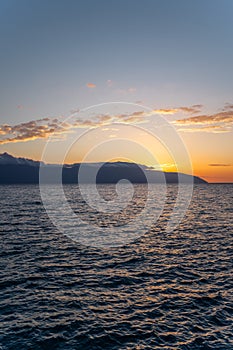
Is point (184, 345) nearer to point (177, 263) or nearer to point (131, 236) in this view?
point (177, 263)

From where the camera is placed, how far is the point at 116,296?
2344 centimetres

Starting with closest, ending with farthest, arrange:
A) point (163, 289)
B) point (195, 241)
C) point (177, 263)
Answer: point (163, 289) < point (177, 263) < point (195, 241)

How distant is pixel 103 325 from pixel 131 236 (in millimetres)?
29015

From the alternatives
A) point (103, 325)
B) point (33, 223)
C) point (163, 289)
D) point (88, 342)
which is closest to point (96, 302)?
point (103, 325)

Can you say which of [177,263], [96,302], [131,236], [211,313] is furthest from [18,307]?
[131,236]

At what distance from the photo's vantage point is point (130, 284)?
26.2m

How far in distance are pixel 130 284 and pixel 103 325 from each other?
753 cm

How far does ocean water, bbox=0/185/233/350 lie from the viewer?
17.5m

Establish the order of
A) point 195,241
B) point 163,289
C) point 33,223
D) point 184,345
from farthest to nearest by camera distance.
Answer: point 33,223 < point 195,241 < point 163,289 < point 184,345

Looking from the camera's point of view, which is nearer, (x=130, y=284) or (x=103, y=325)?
(x=103, y=325)

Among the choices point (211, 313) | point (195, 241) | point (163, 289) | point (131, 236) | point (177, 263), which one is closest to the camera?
point (211, 313)

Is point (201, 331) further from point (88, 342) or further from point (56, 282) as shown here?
point (56, 282)

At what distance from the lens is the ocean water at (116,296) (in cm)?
1755

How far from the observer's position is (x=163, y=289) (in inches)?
992
